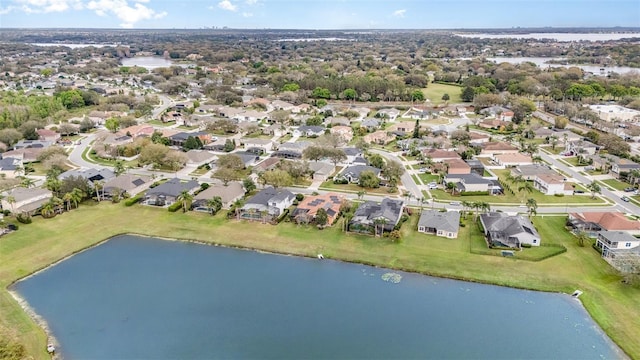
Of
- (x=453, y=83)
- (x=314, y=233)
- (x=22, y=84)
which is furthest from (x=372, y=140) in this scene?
(x=22, y=84)

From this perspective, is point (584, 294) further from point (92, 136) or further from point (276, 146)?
point (92, 136)

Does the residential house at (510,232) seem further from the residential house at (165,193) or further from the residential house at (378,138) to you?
the residential house at (378,138)

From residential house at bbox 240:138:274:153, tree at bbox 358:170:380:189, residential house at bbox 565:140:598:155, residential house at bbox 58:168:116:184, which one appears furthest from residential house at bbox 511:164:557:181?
residential house at bbox 58:168:116:184

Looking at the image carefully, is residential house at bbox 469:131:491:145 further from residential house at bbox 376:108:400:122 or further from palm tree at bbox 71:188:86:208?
palm tree at bbox 71:188:86:208

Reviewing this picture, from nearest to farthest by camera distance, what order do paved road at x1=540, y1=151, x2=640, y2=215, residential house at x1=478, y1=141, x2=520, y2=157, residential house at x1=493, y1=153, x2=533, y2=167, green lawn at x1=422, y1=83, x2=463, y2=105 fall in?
paved road at x1=540, y1=151, x2=640, y2=215 < residential house at x1=493, y1=153, x2=533, y2=167 < residential house at x1=478, y1=141, x2=520, y2=157 < green lawn at x1=422, y1=83, x2=463, y2=105

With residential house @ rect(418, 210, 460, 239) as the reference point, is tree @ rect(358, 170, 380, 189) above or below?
above
